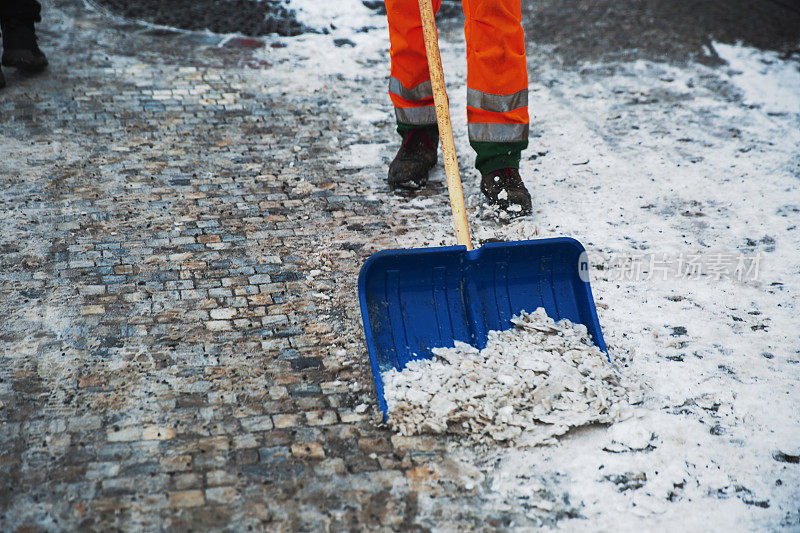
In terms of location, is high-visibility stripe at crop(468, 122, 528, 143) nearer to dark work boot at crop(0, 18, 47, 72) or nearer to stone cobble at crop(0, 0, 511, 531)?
stone cobble at crop(0, 0, 511, 531)

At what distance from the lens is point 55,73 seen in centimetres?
450

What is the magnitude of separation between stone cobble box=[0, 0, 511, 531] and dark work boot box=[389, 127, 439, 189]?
0.50ft

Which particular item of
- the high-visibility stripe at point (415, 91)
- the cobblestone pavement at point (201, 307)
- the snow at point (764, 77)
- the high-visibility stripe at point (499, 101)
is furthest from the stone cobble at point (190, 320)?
the snow at point (764, 77)

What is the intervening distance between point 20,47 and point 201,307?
2983mm

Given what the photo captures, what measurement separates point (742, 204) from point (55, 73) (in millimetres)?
4448

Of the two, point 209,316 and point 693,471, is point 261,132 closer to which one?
point 209,316

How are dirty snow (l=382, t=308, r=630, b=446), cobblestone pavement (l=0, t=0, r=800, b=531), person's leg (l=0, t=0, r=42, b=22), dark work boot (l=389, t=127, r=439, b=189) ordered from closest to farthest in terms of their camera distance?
cobblestone pavement (l=0, t=0, r=800, b=531) < dirty snow (l=382, t=308, r=630, b=446) < dark work boot (l=389, t=127, r=439, b=189) < person's leg (l=0, t=0, r=42, b=22)

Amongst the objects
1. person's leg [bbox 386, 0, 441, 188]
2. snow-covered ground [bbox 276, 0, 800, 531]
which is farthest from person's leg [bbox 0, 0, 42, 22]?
person's leg [bbox 386, 0, 441, 188]

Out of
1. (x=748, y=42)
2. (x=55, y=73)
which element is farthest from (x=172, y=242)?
(x=748, y=42)

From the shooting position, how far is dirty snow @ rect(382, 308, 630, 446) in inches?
81.3

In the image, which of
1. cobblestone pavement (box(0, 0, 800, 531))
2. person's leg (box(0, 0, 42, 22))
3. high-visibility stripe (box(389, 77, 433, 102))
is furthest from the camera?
person's leg (box(0, 0, 42, 22))

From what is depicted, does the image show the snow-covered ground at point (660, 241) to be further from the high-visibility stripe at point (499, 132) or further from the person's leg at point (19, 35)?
the person's leg at point (19, 35)

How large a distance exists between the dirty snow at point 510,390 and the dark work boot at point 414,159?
53.3 inches

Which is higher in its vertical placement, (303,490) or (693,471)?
(303,490)
